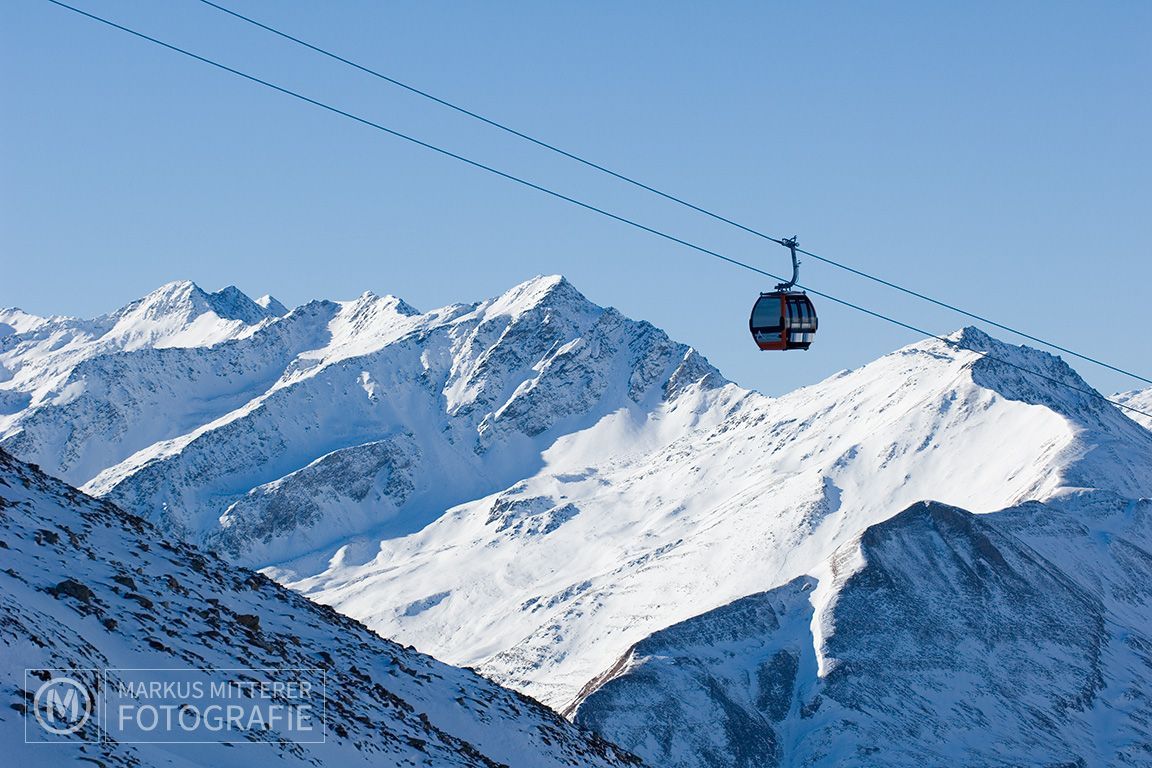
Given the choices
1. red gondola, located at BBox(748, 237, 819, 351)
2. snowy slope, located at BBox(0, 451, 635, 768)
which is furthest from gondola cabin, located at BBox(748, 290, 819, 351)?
snowy slope, located at BBox(0, 451, 635, 768)

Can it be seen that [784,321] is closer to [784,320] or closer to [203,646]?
[784,320]

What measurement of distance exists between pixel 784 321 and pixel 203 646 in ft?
71.0

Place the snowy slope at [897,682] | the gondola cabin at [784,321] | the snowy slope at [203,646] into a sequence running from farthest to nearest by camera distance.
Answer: the snowy slope at [897,682], the gondola cabin at [784,321], the snowy slope at [203,646]

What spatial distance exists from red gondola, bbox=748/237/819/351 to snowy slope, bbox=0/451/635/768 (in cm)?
1262

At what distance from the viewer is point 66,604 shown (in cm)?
3597

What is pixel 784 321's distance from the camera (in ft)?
175

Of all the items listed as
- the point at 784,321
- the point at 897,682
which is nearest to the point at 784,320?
the point at 784,321

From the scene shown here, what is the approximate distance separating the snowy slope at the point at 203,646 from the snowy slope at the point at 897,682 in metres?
116

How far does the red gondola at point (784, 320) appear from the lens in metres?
53.5

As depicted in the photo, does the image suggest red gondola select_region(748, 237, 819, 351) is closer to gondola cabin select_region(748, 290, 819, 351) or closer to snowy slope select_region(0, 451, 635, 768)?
gondola cabin select_region(748, 290, 819, 351)

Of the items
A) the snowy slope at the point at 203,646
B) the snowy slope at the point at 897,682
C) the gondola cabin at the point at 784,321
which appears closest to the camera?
the snowy slope at the point at 203,646

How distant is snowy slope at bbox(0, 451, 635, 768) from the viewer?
32594 millimetres

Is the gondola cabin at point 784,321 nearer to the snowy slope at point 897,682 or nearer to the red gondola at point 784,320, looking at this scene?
the red gondola at point 784,320

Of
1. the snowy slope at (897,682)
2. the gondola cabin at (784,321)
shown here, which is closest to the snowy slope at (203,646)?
the gondola cabin at (784,321)
